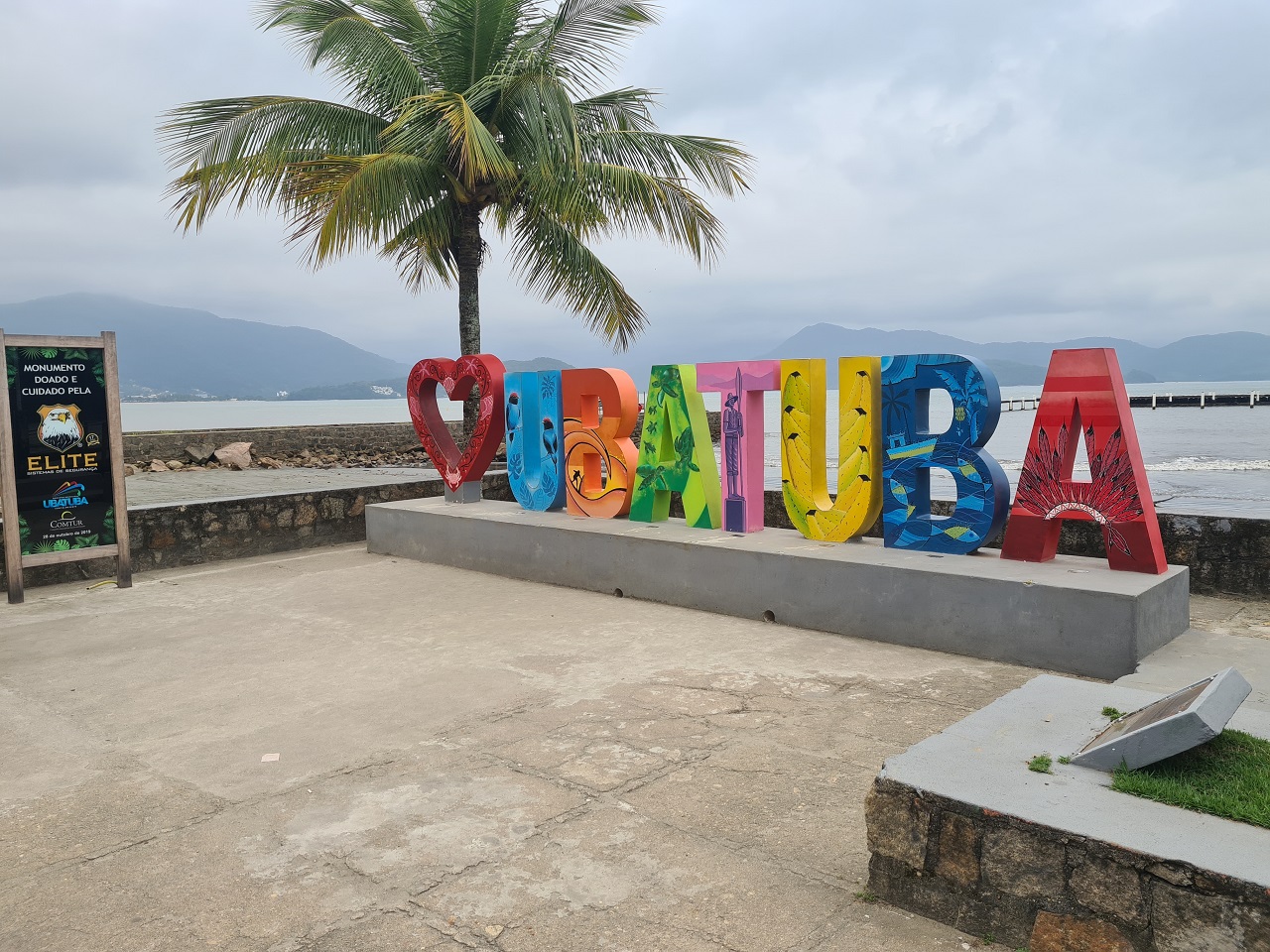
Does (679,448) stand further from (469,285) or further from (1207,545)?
(469,285)

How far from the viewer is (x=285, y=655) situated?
19.4ft

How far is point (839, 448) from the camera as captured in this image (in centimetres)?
658

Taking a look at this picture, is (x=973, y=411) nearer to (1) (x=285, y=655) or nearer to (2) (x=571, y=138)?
(1) (x=285, y=655)

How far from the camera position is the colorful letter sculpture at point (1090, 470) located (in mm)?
5418

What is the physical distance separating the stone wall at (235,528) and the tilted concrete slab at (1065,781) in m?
8.18

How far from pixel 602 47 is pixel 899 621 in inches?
383

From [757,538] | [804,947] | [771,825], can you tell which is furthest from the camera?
[757,538]

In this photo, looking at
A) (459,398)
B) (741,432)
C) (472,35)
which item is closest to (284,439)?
(472,35)

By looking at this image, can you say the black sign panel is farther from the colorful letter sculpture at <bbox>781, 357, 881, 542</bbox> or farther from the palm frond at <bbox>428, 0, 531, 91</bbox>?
the palm frond at <bbox>428, 0, 531, 91</bbox>

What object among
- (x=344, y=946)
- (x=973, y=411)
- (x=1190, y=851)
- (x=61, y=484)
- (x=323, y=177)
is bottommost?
(x=344, y=946)

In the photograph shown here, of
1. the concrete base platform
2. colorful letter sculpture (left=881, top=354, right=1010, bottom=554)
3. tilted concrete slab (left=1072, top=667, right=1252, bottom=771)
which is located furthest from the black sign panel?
tilted concrete slab (left=1072, top=667, right=1252, bottom=771)

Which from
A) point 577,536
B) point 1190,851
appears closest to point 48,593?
point 577,536

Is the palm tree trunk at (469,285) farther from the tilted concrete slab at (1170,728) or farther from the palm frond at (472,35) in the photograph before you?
the tilted concrete slab at (1170,728)

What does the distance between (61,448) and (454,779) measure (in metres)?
5.99
